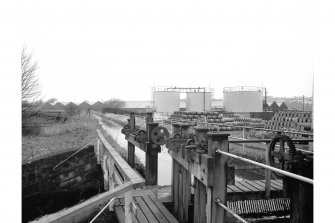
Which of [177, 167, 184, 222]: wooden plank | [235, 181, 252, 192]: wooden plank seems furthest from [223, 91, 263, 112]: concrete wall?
[177, 167, 184, 222]: wooden plank

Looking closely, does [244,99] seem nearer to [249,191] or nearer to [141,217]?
[249,191]

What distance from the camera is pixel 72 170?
8469mm

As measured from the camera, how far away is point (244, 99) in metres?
16.5

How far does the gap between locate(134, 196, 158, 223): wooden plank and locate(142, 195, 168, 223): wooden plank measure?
0.04 metres

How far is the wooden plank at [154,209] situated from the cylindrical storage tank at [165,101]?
13.7 m

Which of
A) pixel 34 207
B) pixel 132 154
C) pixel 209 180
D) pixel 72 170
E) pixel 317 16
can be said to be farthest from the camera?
pixel 72 170

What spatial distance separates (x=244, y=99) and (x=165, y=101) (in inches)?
176

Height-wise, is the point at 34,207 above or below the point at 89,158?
below

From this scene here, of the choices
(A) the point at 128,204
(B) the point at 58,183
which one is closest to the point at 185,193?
(A) the point at 128,204

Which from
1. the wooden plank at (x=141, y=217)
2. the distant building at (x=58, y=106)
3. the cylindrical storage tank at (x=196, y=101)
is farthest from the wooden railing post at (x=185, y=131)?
the distant building at (x=58, y=106)

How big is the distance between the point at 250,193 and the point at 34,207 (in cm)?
452

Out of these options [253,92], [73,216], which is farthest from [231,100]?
[73,216]
